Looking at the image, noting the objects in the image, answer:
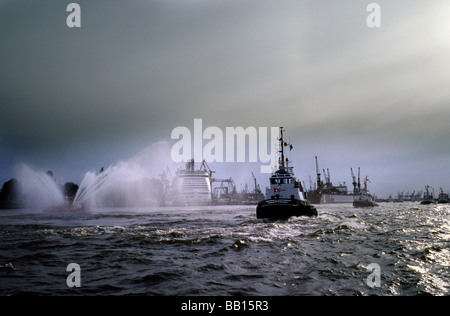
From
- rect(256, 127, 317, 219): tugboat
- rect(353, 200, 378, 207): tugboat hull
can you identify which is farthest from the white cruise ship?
rect(256, 127, 317, 219): tugboat

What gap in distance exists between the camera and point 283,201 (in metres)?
32.5

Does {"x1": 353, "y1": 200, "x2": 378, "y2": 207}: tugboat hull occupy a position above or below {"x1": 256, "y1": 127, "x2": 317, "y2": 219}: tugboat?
below

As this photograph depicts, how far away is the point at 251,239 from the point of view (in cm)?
1566

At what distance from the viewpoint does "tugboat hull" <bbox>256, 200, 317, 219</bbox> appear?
102ft

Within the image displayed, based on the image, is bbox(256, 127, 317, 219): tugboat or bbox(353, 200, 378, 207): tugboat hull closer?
bbox(256, 127, 317, 219): tugboat

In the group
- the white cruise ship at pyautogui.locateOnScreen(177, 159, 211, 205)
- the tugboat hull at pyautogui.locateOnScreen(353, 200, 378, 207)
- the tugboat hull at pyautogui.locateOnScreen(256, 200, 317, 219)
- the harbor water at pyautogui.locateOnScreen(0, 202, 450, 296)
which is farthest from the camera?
the white cruise ship at pyautogui.locateOnScreen(177, 159, 211, 205)

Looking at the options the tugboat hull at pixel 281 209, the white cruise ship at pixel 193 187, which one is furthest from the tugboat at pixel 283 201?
the white cruise ship at pixel 193 187

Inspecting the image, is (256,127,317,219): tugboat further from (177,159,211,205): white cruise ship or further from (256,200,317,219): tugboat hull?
(177,159,211,205): white cruise ship

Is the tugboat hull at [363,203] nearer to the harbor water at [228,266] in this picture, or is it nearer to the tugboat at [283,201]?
the tugboat at [283,201]

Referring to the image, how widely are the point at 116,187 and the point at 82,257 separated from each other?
520 feet

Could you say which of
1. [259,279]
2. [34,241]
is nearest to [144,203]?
[34,241]

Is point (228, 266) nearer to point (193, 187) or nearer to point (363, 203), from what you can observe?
point (363, 203)

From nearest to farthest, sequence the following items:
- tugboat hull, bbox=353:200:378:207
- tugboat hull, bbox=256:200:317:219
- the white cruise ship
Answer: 1. tugboat hull, bbox=256:200:317:219
2. tugboat hull, bbox=353:200:378:207
3. the white cruise ship
